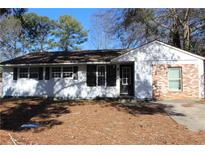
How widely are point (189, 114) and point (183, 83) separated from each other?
5027 mm

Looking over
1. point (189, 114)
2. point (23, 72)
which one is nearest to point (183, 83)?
point (189, 114)

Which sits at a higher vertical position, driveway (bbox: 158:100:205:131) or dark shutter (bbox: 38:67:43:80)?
dark shutter (bbox: 38:67:43:80)

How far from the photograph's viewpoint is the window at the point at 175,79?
54.9 ft

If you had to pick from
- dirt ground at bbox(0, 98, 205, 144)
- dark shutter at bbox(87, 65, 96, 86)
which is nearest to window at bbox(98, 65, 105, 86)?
dark shutter at bbox(87, 65, 96, 86)

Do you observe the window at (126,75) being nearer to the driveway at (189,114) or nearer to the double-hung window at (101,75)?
the double-hung window at (101,75)

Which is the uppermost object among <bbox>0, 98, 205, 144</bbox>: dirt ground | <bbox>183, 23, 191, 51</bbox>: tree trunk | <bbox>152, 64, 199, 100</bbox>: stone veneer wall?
<bbox>183, 23, 191, 51</bbox>: tree trunk

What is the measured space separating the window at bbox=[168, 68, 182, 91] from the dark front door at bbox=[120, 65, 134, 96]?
8.99 ft

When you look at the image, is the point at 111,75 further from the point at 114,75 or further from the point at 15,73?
the point at 15,73

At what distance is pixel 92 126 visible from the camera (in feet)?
31.0

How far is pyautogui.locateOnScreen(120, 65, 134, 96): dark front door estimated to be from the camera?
18.1 meters

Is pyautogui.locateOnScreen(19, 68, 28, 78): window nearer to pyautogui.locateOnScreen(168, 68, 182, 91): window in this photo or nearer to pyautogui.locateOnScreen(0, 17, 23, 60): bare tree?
pyautogui.locateOnScreen(168, 68, 182, 91): window
